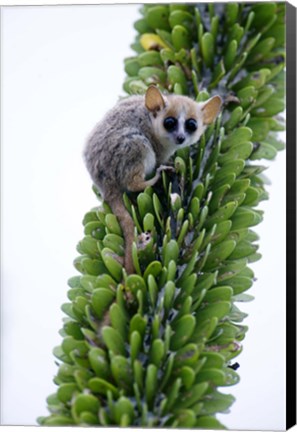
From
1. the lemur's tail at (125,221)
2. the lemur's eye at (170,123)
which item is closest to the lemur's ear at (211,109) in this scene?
the lemur's eye at (170,123)

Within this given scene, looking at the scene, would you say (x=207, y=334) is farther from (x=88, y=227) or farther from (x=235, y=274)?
(x=88, y=227)

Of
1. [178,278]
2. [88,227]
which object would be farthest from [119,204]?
[178,278]

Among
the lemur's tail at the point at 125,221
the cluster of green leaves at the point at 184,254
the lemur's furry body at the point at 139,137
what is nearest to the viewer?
the cluster of green leaves at the point at 184,254

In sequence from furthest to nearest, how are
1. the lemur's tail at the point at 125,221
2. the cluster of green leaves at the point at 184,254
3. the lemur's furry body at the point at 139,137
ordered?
the lemur's furry body at the point at 139,137 < the lemur's tail at the point at 125,221 < the cluster of green leaves at the point at 184,254

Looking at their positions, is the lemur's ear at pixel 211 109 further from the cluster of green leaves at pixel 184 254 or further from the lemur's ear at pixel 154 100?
the lemur's ear at pixel 154 100

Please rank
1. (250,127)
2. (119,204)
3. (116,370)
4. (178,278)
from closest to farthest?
(116,370) → (178,278) → (119,204) → (250,127)

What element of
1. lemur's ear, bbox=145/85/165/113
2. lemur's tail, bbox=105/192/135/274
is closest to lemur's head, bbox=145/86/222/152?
lemur's ear, bbox=145/85/165/113

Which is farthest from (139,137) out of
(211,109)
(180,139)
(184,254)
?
(184,254)
